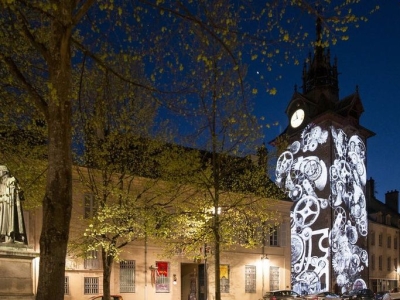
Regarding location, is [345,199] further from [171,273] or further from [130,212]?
[130,212]

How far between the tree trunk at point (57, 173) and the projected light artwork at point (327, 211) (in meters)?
39.3

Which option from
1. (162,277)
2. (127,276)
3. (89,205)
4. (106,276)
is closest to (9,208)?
(106,276)

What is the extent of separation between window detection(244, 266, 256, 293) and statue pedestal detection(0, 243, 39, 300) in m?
22.3

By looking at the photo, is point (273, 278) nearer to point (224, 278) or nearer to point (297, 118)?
point (224, 278)

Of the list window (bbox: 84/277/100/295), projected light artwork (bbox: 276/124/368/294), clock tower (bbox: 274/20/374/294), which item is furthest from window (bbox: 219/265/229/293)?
projected light artwork (bbox: 276/124/368/294)

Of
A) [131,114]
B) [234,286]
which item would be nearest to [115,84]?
[131,114]

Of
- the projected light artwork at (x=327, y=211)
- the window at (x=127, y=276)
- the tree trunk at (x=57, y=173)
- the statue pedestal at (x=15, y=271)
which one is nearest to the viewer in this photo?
the tree trunk at (x=57, y=173)

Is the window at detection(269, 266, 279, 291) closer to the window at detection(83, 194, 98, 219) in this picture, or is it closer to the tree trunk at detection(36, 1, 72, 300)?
the window at detection(83, 194, 98, 219)

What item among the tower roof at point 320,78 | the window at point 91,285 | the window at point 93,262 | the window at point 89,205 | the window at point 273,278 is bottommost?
the window at point 273,278

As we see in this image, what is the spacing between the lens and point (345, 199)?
159 feet

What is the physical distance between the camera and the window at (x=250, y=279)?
1421 inches

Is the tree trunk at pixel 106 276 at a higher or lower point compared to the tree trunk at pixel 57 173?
lower

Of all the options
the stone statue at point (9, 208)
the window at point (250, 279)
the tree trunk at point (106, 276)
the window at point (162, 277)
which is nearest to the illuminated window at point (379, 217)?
the window at point (250, 279)

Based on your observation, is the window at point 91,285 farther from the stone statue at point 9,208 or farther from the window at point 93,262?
the stone statue at point 9,208
